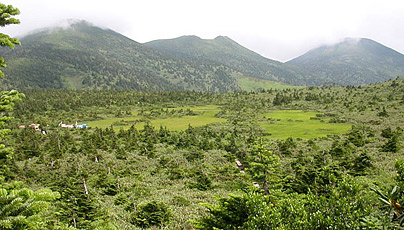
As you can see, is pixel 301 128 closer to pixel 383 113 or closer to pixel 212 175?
pixel 383 113

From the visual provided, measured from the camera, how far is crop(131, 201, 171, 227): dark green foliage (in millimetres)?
20922

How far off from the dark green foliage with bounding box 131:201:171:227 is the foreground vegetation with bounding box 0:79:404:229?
90 millimetres

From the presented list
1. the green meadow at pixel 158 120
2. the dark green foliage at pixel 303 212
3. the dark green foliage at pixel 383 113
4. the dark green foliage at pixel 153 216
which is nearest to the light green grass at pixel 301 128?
the dark green foliage at pixel 383 113

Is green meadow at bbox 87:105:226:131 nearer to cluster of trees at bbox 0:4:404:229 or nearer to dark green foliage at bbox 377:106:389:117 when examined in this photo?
cluster of trees at bbox 0:4:404:229

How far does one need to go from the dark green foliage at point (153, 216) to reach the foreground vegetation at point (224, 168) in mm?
90

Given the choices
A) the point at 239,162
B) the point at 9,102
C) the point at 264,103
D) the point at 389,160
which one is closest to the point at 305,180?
the point at 389,160

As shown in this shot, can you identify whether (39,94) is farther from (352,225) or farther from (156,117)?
(352,225)

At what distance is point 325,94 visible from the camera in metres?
132

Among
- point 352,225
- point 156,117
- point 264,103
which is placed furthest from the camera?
point 264,103

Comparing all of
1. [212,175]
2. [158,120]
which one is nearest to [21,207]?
[212,175]

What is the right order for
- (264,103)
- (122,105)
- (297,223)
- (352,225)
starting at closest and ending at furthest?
(352,225)
(297,223)
(264,103)
(122,105)

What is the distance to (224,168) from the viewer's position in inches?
1646

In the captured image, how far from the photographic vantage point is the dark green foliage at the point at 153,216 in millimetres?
20922

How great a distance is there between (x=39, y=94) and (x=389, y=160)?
6957 inches
